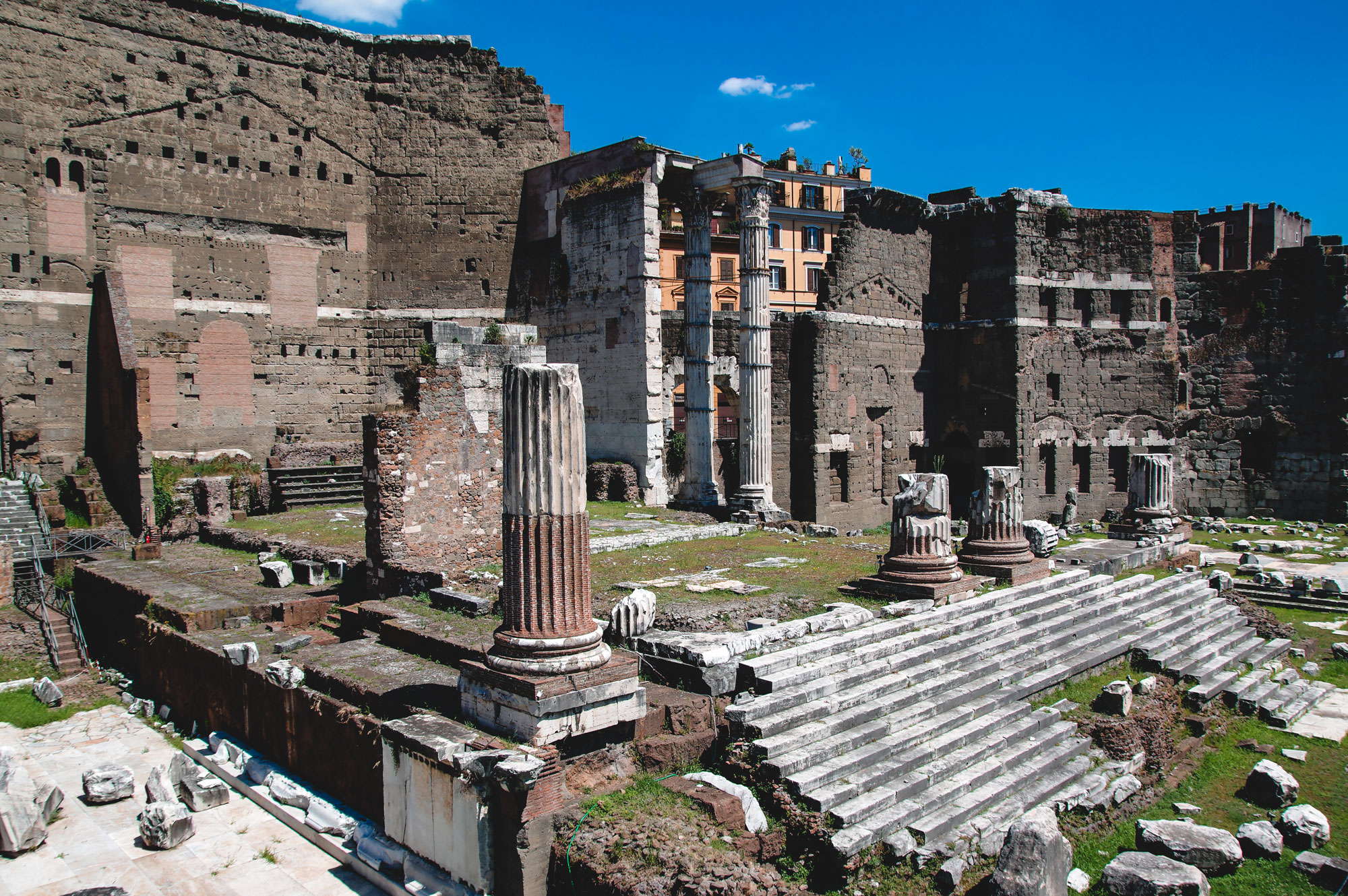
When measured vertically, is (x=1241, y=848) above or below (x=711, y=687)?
below

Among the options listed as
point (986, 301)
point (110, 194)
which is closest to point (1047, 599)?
point (986, 301)

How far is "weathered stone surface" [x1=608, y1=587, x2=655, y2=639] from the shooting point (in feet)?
30.8

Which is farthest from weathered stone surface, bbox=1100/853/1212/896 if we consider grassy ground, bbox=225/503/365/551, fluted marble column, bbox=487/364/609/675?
grassy ground, bbox=225/503/365/551

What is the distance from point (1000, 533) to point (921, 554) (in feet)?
6.57

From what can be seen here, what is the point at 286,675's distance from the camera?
933 centimetres

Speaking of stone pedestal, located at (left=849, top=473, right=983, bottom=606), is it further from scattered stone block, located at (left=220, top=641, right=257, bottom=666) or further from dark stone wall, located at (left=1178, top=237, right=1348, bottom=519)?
dark stone wall, located at (left=1178, top=237, right=1348, bottom=519)

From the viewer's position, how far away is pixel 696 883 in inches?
232

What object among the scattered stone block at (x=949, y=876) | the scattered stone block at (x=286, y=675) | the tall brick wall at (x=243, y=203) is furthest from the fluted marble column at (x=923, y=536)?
the tall brick wall at (x=243, y=203)

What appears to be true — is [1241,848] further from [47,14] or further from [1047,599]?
[47,14]

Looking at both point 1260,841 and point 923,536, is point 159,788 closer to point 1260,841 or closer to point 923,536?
point 923,536

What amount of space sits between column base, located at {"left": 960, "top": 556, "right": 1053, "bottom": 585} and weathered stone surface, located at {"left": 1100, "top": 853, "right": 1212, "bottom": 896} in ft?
19.0

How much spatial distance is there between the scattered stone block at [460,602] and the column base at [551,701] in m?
2.70

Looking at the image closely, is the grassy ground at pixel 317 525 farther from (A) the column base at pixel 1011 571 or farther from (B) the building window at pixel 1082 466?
(B) the building window at pixel 1082 466

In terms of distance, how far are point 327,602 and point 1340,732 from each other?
1228cm
